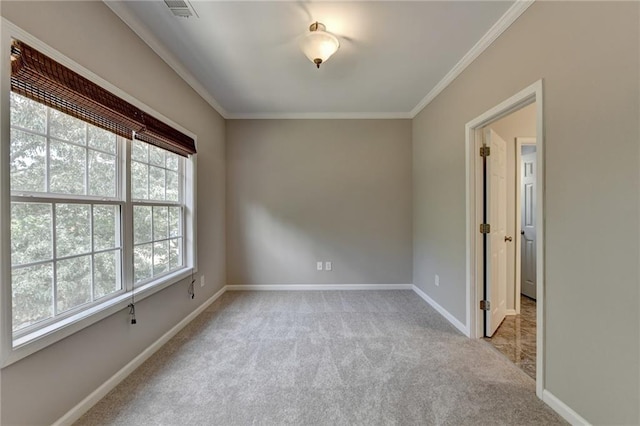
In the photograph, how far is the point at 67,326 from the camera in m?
1.43

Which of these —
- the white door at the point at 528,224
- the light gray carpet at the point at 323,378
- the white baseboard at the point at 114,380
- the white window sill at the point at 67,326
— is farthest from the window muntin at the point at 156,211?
the white door at the point at 528,224

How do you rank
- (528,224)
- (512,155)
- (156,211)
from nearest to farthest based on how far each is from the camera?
(156,211) → (512,155) → (528,224)

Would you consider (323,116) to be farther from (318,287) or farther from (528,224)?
(528,224)

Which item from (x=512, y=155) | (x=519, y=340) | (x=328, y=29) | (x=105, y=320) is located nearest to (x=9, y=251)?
(x=105, y=320)

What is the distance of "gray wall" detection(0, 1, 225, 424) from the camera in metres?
1.25

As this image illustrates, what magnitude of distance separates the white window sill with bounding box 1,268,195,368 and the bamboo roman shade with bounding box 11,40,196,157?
1.17 meters

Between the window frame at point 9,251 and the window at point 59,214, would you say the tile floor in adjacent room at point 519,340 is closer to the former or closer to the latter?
the window frame at point 9,251

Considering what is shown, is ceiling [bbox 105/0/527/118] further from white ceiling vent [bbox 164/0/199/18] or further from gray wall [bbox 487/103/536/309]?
gray wall [bbox 487/103/536/309]

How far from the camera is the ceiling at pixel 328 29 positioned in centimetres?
179

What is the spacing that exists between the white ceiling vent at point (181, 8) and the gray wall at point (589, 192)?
2278mm

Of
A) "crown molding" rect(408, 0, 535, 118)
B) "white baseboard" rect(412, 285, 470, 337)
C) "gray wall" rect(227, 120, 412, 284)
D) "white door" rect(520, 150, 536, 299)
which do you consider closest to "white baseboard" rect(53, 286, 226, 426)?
"gray wall" rect(227, 120, 412, 284)

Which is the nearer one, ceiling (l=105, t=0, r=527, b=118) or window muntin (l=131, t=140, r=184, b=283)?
ceiling (l=105, t=0, r=527, b=118)

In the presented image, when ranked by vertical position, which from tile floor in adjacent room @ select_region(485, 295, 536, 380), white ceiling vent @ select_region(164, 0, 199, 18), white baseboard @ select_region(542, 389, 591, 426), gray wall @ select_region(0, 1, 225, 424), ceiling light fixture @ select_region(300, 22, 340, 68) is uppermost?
white ceiling vent @ select_region(164, 0, 199, 18)

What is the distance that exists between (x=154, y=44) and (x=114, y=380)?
2560 millimetres
